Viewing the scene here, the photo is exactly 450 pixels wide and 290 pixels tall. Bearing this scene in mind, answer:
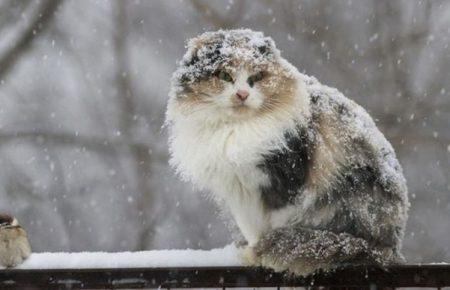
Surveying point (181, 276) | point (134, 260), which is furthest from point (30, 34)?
point (181, 276)

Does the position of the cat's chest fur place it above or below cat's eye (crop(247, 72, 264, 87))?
below

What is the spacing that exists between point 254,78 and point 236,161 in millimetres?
304

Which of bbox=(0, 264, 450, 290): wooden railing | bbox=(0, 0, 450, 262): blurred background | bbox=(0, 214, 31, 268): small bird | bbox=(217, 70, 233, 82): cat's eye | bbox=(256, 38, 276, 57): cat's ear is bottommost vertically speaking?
bbox=(0, 264, 450, 290): wooden railing

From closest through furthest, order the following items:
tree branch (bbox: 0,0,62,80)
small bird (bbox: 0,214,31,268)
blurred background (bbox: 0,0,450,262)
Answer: small bird (bbox: 0,214,31,268)
blurred background (bbox: 0,0,450,262)
tree branch (bbox: 0,0,62,80)

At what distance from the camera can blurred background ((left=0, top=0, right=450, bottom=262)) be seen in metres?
7.89

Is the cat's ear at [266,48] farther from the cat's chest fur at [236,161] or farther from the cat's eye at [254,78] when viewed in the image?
the cat's chest fur at [236,161]

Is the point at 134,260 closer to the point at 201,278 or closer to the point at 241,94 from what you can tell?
the point at 201,278

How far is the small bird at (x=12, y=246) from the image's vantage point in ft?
9.59

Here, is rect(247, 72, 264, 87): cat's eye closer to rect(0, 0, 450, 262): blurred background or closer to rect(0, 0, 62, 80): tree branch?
rect(0, 0, 450, 262): blurred background

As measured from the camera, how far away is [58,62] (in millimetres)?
8578

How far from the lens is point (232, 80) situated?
3.20 m

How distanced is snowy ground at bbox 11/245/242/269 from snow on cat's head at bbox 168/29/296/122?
0.55 m

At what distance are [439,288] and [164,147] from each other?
17.8ft

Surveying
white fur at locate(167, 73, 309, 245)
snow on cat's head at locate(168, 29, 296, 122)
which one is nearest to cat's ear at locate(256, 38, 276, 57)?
snow on cat's head at locate(168, 29, 296, 122)
